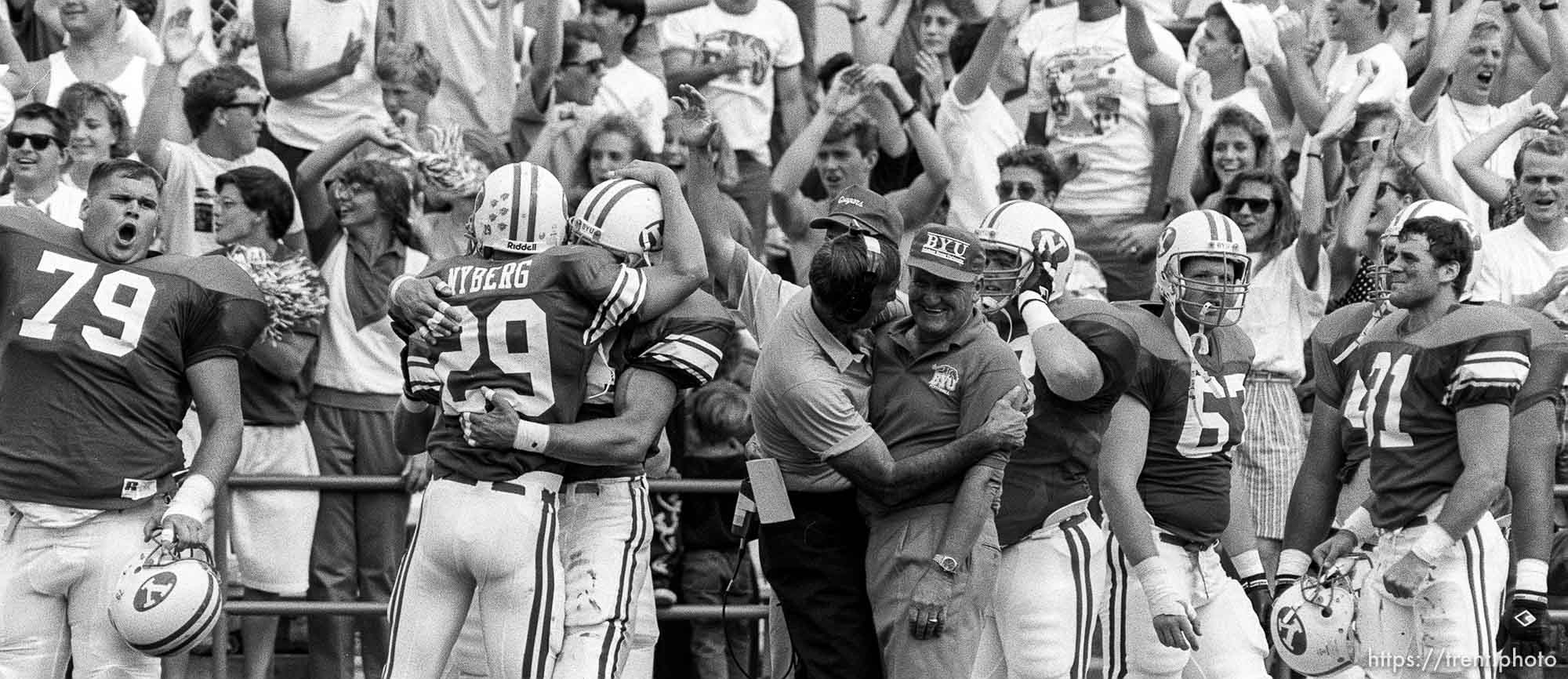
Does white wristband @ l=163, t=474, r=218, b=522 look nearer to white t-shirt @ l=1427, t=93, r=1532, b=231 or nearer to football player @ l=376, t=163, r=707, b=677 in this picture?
football player @ l=376, t=163, r=707, b=677

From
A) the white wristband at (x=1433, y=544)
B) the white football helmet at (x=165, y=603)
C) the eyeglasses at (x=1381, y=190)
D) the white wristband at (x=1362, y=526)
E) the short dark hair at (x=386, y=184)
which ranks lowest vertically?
the white football helmet at (x=165, y=603)

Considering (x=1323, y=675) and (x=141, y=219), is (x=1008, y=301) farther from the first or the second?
(x=141, y=219)

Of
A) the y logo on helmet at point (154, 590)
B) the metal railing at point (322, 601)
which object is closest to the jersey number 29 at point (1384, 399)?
the metal railing at point (322, 601)

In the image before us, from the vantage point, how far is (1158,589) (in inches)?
254

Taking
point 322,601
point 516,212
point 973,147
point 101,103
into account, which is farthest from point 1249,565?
point 101,103

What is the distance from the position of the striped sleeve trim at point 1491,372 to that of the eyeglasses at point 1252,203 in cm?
247

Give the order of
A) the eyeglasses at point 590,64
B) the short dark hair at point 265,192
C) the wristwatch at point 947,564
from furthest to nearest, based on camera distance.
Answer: the eyeglasses at point 590,64 < the short dark hair at point 265,192 < the wristwatch at point 947,564

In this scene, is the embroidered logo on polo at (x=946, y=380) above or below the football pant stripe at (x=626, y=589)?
above

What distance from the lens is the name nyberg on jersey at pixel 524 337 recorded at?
21.3 ft

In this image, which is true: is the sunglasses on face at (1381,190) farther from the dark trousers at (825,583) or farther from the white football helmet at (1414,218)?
the dark trousers at (825,583)

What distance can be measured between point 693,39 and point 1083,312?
16.7 ft

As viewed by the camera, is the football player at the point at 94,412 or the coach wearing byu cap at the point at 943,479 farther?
the football player at the point at 94,412

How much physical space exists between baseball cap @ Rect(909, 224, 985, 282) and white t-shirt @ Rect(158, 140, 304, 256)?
3.79 meters

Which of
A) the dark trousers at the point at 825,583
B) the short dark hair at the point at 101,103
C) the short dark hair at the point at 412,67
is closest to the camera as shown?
the dark trousers at the point at 825,583
